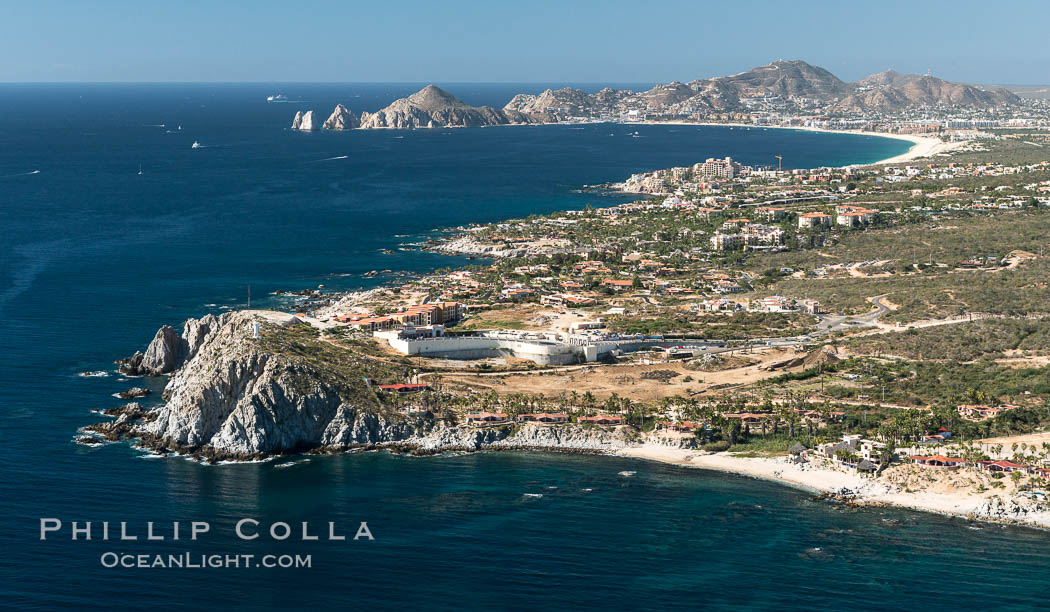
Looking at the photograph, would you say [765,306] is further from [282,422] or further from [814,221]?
[282,422]

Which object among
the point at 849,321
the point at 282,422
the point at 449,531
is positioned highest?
the point at 849,321

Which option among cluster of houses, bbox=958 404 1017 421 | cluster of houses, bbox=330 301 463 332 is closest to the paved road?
cluster of houses, bbox=958 404 1017 421

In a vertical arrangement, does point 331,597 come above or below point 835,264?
below

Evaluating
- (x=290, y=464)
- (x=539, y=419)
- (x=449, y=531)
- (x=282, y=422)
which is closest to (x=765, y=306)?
(x=539, y=419)

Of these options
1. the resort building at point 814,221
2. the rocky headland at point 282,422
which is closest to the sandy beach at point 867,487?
the rocky headland at point 282,422

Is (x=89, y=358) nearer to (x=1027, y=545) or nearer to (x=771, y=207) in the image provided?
(x=1027, y=545)

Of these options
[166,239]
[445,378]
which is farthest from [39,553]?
[166,239]

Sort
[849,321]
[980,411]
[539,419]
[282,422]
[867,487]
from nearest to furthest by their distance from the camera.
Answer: [867,487]
[282,422]
[980,411]
[539,419]
[849,321]

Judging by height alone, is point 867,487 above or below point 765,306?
below

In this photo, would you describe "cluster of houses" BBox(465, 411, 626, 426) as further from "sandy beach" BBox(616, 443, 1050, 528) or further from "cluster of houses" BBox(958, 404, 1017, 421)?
"cluster of houses" BBox(958, 404, 1017, 421)
